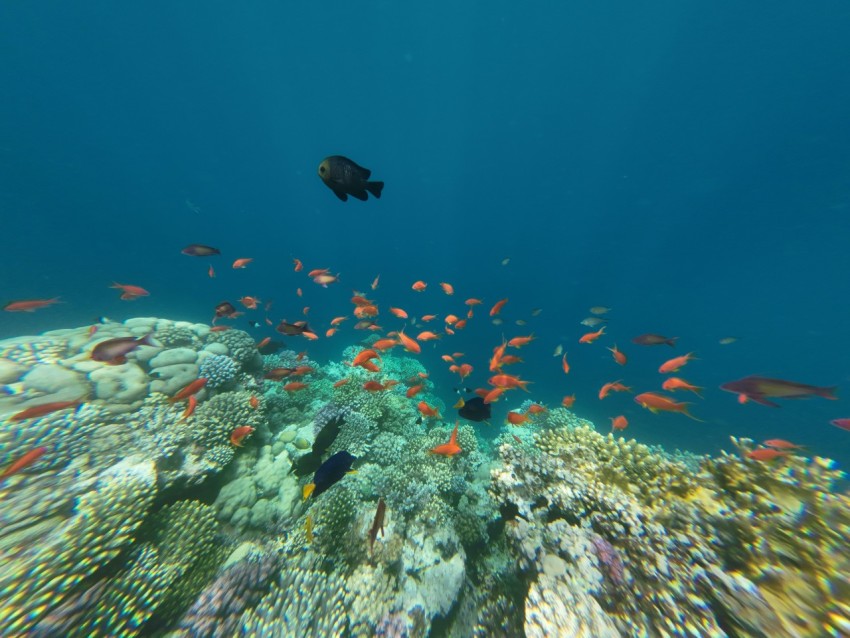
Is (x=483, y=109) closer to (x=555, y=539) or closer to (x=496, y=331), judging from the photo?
(x=496, y=331)

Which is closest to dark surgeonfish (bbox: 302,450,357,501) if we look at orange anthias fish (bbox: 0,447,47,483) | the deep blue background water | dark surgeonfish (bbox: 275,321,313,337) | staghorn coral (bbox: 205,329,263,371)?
dark surgeonfish (bbox: 275,321,313,337)

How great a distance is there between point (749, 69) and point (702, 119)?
3.28 m

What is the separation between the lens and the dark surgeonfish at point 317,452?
544cm

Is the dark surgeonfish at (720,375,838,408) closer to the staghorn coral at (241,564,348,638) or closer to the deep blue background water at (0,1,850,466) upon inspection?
the staghorn coral at (241,564,348,638)

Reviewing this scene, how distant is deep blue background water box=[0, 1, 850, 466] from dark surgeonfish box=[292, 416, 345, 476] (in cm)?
→ 2281

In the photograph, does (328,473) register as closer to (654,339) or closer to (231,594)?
(231,594)

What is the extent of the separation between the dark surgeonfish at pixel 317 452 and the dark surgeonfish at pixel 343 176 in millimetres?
4337

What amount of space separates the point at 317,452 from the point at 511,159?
Answer: 36353 millimetres

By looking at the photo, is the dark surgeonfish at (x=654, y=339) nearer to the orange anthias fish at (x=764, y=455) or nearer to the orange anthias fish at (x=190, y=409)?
the orange anthias fish at (x=764, y=455)

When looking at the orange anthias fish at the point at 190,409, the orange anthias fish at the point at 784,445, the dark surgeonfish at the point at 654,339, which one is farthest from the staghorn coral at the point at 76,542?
the orange anthias fish at the point at 784,445

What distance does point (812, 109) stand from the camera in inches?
774

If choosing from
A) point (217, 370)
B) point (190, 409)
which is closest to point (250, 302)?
point (217, 370)

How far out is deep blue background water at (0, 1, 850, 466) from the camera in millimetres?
22062

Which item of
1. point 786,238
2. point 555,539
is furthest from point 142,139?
point 786,238
